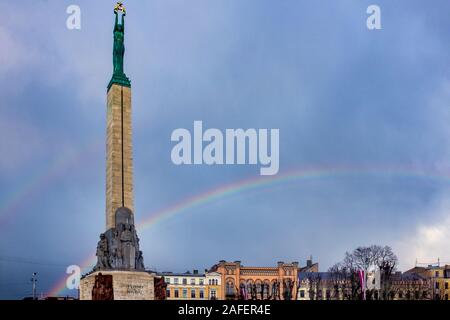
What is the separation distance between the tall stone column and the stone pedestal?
408 cm

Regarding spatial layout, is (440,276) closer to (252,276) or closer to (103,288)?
(252,276)

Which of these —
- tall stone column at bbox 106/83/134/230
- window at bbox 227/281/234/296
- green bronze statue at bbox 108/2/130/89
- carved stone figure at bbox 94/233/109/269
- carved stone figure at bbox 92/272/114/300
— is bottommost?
window at bbox 227/281/234/296

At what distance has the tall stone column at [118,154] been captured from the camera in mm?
49156

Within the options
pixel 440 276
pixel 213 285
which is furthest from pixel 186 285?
pixel 440 276

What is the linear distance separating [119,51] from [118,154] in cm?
887

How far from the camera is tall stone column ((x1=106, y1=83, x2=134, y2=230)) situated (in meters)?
49.2

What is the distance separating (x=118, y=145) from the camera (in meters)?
49.8

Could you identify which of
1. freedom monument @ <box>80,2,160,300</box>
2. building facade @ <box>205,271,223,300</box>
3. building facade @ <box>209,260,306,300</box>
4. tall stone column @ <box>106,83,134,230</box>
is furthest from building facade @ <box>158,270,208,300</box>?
tall stone column @ <box>106,83,134,230</box>

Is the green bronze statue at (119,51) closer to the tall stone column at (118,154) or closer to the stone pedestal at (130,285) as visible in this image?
the tall stone column at (118,154)

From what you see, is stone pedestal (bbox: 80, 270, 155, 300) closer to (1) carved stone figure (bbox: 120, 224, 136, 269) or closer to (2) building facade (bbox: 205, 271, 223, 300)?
(1) carved stone figure (bbox: 120, 224, 136, 269)

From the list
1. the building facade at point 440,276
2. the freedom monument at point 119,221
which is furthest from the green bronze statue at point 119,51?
the building facade at point 440,276

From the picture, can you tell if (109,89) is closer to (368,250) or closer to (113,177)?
(113,177)

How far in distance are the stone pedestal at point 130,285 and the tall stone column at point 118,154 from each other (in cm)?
408
